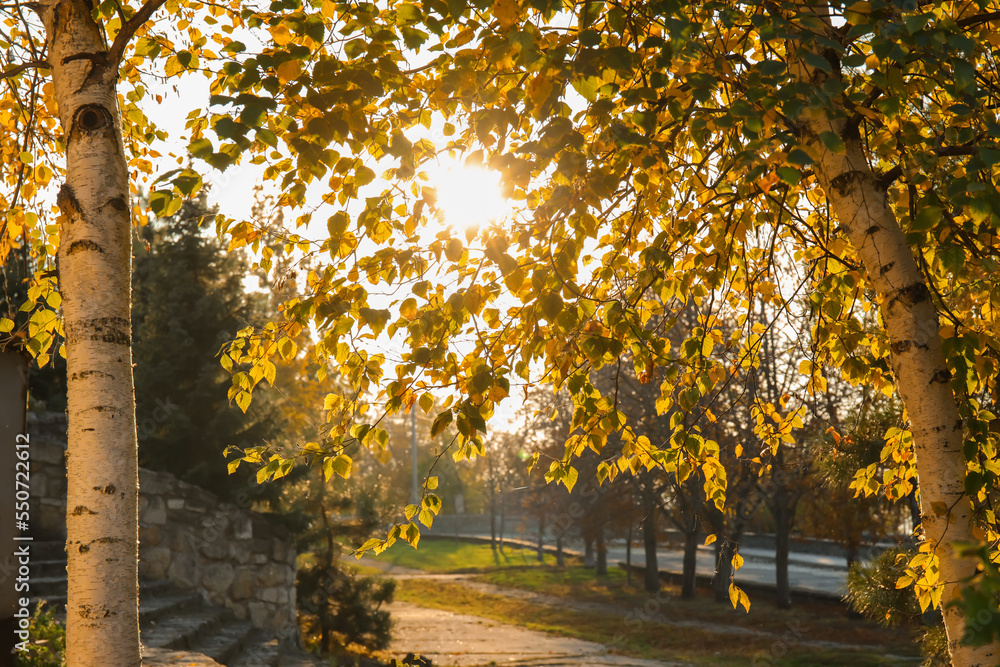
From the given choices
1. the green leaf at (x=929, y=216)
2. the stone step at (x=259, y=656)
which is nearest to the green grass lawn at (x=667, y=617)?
the stone step at (x=259, y=656)

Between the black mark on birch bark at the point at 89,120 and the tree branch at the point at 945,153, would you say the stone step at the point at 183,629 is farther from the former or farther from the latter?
the tree branch at the point at 945,153

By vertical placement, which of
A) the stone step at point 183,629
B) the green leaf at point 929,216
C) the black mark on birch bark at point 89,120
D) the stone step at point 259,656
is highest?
the black mark on birch bark at point 89,120

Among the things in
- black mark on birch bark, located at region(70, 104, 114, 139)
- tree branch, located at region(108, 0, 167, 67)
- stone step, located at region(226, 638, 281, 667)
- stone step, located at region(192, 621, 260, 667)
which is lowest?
stone step, located at region(226, 638, 281, 667)

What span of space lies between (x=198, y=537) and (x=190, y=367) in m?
2.45

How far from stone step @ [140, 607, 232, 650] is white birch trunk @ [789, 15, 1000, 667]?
18.2 feet

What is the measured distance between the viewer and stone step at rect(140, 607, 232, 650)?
5.68 metres

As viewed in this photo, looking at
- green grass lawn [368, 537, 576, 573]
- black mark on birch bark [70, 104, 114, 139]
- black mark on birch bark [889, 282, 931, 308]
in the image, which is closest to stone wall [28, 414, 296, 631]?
black mark on birch bark [70, 104, 114, 139]

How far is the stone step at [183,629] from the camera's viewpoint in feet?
18.6

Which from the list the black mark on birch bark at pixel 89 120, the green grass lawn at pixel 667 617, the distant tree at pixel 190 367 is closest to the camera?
the black mark on birch bark at pixel 89 120

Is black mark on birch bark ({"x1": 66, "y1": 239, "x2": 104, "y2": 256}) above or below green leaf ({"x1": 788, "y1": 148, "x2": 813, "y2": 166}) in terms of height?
below

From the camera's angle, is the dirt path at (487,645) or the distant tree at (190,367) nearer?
the distant tree at (190,367)

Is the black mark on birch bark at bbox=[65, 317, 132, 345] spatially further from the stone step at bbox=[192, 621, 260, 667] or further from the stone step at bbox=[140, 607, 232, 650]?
the stone step at bbox=[192, 621, 260, 667]

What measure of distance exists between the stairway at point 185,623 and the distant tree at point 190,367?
167 cm

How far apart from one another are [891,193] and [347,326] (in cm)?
259
